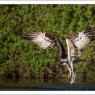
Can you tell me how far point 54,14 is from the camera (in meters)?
9.30

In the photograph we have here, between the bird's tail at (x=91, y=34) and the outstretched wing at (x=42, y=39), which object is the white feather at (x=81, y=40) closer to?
the bird's tail at (x=91, y=34)

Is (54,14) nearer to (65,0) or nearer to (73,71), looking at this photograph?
(65,0)

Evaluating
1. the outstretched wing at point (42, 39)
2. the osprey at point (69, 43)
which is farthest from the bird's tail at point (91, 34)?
the outstretched wing at point (42, 39)

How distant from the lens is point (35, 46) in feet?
30.4

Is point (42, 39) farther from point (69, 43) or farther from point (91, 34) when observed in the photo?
point (91, 34)

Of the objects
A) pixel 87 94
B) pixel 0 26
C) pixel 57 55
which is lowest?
pixel 87 94

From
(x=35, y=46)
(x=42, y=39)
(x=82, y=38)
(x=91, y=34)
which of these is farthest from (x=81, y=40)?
(x=35, y=46)

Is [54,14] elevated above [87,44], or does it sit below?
above

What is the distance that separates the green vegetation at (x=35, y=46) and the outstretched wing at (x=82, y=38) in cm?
9

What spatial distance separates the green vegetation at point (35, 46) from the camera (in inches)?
364

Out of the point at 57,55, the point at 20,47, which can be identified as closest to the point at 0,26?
the point at 20,47

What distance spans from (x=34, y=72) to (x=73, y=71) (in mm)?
763

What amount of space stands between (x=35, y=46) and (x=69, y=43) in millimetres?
668

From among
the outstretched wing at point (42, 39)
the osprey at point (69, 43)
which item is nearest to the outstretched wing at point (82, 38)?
the osprey at point (69, 43)
